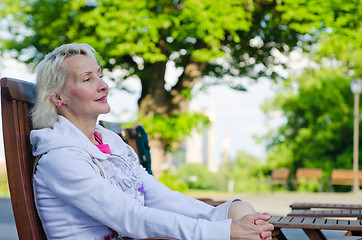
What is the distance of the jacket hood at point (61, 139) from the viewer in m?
2.26

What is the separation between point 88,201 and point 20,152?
0.51m

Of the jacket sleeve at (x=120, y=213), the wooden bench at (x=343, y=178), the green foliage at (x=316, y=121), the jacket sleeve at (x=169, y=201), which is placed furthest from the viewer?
the green foliage at (x=316, y=121)

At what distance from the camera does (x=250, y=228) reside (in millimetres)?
2158

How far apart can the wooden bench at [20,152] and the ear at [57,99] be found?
0.51 feet

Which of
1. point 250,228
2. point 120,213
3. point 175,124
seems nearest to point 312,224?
point 250,228

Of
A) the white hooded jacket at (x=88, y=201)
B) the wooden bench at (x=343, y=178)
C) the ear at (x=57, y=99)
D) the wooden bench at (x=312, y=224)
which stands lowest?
the wooden bench at (x=343, y=178)

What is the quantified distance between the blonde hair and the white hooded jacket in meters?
0.07

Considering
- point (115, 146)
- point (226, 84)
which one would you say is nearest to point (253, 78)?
point (226, 84)

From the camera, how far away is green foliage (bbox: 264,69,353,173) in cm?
2967

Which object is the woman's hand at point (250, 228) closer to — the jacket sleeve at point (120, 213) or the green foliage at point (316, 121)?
the jacket sleeve at point (120, 213)

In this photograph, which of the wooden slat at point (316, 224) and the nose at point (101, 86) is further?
the wooden slat at point (316, 224)

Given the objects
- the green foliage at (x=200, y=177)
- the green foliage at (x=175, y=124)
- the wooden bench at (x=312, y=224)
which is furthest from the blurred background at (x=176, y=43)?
the green foliage at (x=200, y=177)

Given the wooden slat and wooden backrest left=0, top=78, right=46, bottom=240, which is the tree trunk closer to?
the wooden slat

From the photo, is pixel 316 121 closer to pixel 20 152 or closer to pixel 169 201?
pixel 169 201
